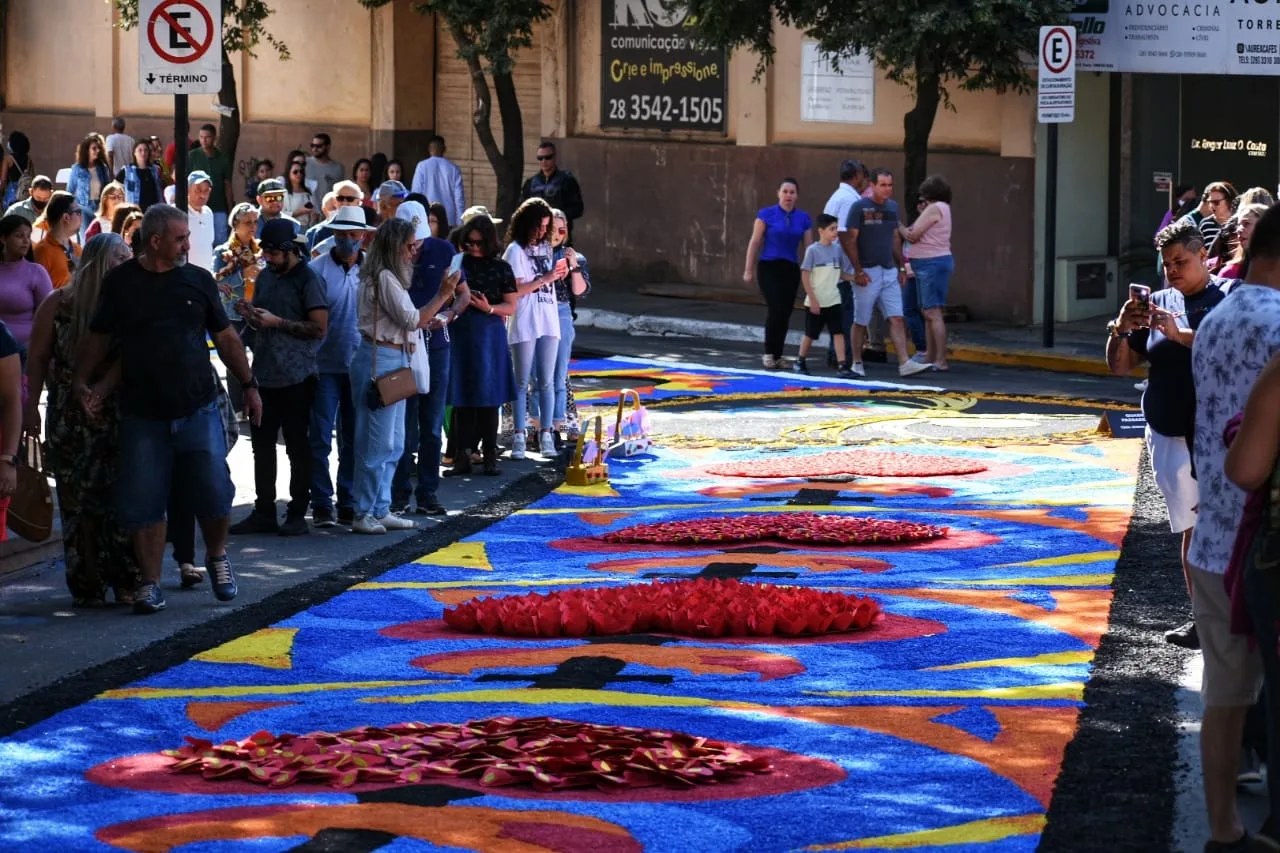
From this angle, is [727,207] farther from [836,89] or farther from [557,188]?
[557,188]

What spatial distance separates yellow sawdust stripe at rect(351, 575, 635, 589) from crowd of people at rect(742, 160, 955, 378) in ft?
32.0

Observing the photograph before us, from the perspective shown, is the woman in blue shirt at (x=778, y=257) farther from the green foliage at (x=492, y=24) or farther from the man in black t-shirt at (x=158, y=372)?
the man in black t-shirt at (x=158, y=372)

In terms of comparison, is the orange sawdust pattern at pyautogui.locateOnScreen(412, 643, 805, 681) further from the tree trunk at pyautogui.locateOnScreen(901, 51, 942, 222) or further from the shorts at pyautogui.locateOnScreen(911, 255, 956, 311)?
the tree trunk at pyautogui.locateOnScreen(901, 51, 942, 222)

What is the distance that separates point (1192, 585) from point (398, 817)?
8.30ft

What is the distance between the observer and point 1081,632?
10219 millimetres

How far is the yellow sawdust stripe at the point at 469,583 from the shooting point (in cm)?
1175

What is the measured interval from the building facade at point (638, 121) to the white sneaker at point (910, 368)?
3297 millimetres

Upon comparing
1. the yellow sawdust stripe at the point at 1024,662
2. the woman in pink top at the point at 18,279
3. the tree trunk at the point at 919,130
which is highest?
the tree trunk at the point at 919,130

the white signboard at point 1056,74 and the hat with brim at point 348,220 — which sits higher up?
the white signboard at point 1056,74

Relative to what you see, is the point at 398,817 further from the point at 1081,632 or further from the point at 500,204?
the point at 500,204

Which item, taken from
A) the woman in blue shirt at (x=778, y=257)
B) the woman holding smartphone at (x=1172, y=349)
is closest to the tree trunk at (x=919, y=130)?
the woman in blue shirt at (x=778, y=257)

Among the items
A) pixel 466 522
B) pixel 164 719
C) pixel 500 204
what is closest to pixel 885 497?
pixel 466 522

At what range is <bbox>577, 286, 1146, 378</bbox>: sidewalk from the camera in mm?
23266

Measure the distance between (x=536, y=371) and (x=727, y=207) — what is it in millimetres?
12704
